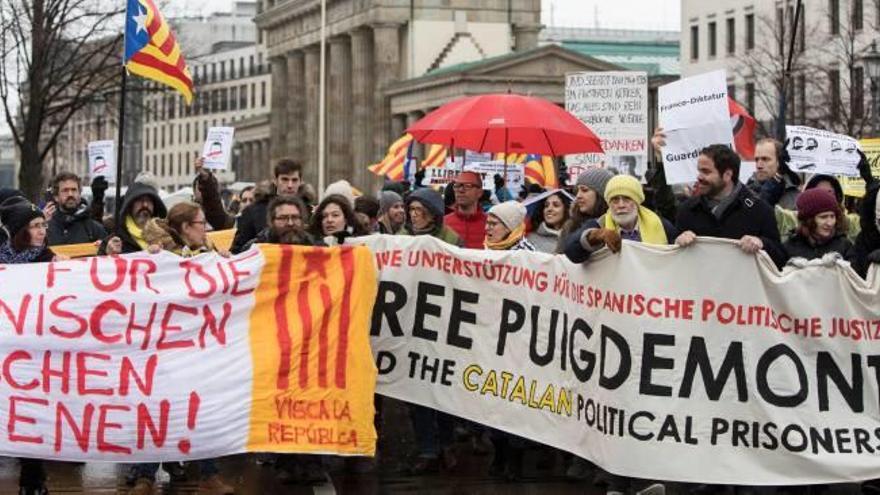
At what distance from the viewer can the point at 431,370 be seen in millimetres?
11891

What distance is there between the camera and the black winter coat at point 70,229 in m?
15.5

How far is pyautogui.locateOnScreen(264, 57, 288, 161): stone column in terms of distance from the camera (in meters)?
124

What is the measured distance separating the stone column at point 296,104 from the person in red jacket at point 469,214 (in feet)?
349

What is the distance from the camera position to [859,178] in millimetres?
16500

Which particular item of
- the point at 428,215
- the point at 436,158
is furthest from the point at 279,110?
the point at 428,215

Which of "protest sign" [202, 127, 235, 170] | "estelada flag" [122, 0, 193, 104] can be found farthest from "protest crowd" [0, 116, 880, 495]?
"protest sign" [202, 127, 235, 170]

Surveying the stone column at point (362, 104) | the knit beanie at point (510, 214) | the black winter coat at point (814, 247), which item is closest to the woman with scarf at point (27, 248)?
the knit beanie at point (510, 214)

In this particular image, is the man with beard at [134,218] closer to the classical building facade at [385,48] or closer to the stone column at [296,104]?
the classical building facade at [385,48]

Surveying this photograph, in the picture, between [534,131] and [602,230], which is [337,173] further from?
[602,230]

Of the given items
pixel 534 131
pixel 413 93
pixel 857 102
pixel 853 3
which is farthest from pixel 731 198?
pixel 413 93

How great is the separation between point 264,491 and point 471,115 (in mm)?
6470

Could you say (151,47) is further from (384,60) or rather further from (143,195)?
(384,60)

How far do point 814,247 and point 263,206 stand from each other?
4362mm

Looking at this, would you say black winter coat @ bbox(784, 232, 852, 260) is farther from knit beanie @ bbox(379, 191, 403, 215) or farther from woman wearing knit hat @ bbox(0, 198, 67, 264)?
knit beanie @ bbox(379, 191, 403, 215)
